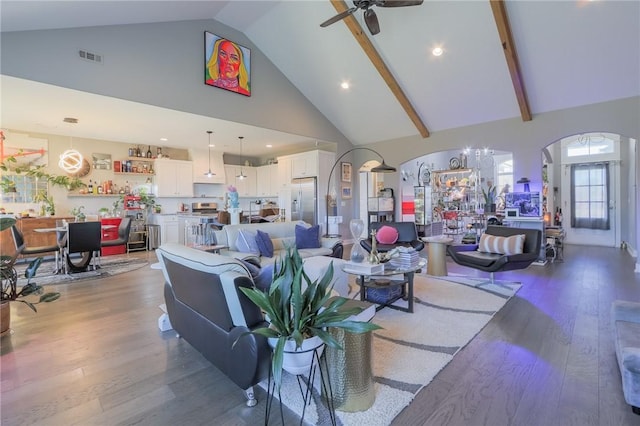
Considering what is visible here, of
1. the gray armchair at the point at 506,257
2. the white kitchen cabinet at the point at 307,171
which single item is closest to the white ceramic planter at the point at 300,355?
the gray armchair at the point at 506,257

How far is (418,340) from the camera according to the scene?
103 inches

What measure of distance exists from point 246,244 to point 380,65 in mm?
4220

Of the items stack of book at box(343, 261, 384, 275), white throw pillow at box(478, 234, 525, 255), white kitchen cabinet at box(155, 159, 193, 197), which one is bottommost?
stack of book at box(343, 261, 384, 275)

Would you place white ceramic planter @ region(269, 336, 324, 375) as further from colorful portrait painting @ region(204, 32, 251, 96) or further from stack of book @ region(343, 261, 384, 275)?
colorful portrait painting @ region(204, 32, 251, 96)

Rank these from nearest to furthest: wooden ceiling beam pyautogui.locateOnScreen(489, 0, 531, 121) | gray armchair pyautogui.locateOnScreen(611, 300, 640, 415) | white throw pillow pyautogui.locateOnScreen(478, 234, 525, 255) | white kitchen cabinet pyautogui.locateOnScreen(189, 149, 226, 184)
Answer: gray armchair pyautogui.locateOnScreen(611, 300, 640, 415) < white throw pillow pyautogui.locateOnScreen(478, 234, 525, 255) < wooden ceiling beam pyautogui.locateOnScreen(489, 0, 531, 121) < white kitchen cabinet pyautogui.locateOnScreen(189, 149, 226, 184)

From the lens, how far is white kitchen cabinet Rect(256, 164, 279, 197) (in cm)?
954

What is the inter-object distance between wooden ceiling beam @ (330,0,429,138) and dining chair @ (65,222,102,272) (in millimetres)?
5416

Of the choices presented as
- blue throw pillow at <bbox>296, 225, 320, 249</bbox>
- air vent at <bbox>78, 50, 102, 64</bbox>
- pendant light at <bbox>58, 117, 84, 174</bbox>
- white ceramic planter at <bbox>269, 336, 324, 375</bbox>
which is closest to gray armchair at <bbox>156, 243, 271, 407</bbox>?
white ceramic planter at <bbox>269, 336, 324, 375</bbox>

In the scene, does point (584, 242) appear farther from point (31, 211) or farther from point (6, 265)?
point (31, 211)

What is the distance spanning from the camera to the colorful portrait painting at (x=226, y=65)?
5.71 metres

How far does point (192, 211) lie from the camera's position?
872 centimetres

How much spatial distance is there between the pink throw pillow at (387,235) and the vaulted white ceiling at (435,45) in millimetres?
3039

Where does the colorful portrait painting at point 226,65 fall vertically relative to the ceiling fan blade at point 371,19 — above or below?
above

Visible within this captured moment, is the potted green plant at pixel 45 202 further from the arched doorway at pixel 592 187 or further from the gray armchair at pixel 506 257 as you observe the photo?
the arched doorway at pixel 592 187
